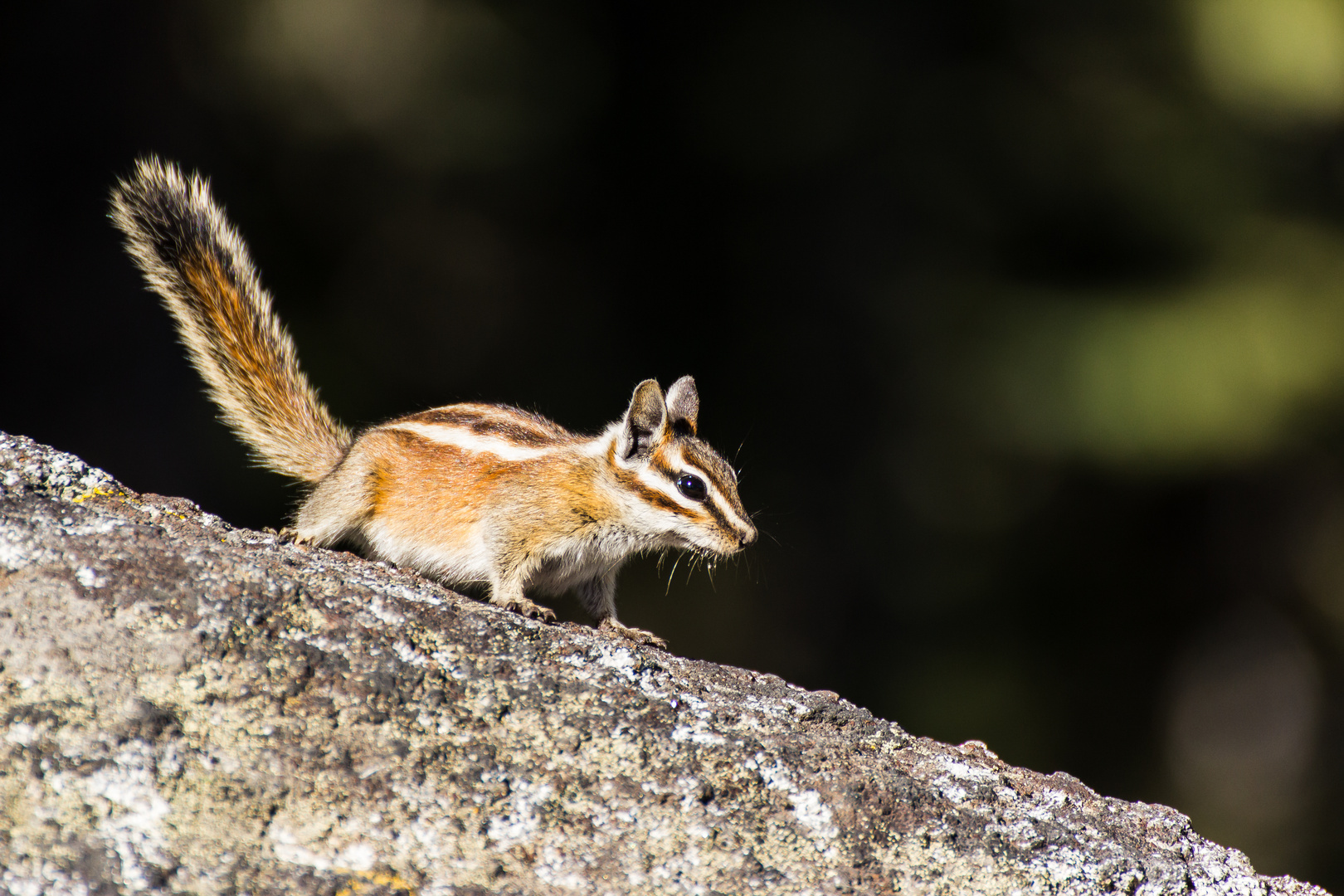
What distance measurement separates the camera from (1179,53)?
7.02 m

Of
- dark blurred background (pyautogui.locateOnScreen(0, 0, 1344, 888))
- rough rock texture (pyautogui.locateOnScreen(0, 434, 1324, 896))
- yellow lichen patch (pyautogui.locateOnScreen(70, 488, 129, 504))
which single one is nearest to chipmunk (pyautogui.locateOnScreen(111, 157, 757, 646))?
yellow lichen patch (pyautogui.locateOnScreen(70, 488, 129, 504))

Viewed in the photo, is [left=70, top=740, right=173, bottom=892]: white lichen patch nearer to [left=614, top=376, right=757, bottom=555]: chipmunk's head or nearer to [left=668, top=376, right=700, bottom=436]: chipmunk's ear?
[left=614, top=376, right=757, bottom=555]: chipmunk's head

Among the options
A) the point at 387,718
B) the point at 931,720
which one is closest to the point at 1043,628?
the point at 931,720

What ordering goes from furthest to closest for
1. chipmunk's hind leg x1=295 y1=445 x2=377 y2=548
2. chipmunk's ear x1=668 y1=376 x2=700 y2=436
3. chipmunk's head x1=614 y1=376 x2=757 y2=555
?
chipmunk's ear x1=668 y1=376 x2=700 y2=436, chipmunk's hind leg x1=295 y1=445 x2=377 y2=548, chipmunk's head x1=614 y1=376 x2=757 y2=555

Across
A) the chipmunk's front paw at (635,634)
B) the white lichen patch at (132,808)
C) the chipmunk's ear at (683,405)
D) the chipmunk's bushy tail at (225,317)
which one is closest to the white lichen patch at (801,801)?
the chipmunk's front paw at (635,634)

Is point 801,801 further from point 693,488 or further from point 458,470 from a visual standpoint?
point 458,470

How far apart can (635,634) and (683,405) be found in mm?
983

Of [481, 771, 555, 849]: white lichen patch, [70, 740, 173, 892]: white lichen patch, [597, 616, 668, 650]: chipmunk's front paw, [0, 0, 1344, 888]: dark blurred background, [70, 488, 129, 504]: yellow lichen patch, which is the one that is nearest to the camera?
[70, 740, 173, 892]: white lichen patch

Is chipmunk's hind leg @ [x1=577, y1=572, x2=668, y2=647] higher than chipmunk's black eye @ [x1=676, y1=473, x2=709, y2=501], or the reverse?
chipmunk's black eye @ [x1=676, y1=473, x2=709, y2=501]

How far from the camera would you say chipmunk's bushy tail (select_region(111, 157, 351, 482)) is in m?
3.32

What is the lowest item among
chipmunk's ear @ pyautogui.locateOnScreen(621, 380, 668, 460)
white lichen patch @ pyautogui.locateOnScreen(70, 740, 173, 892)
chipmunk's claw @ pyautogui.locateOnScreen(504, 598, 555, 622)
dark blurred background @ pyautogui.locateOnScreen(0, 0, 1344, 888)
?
white lichen patch @ pyautogui.locateOnScreen(70, 740, 173, 892)

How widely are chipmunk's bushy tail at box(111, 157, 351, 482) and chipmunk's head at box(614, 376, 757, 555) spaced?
3.44ft

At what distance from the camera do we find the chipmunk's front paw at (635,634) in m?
2.72

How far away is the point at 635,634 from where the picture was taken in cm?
292
